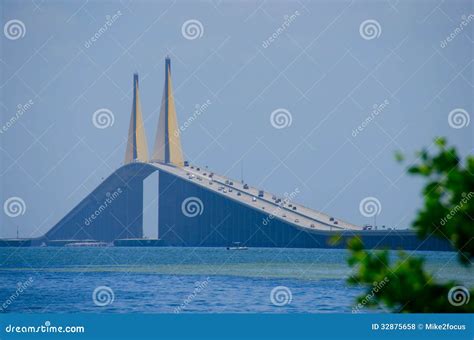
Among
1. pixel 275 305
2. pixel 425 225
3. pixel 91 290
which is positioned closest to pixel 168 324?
pixel 425 225

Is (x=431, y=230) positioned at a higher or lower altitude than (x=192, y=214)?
higher

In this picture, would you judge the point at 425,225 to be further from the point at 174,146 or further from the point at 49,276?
the point at 174,146

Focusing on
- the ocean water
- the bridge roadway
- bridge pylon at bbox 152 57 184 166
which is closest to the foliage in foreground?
the ocean water

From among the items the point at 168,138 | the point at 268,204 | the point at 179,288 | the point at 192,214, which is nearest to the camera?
the point at 179,288

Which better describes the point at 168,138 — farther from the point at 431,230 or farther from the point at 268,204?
the point at 431,230

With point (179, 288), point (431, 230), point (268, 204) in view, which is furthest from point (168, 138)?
point (431, 230)

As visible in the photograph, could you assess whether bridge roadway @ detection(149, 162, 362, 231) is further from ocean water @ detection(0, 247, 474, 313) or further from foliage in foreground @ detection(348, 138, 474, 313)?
foliage in foreground @ detection(348, 138, 474, 313)

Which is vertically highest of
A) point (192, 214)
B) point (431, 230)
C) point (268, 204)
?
point (431, 230)

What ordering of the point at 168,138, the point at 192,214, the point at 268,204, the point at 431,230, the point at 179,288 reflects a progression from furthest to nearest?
the point at 168,138
the point at 192,214
the point at 268,204
the point at 179,288
the point at 431,230
